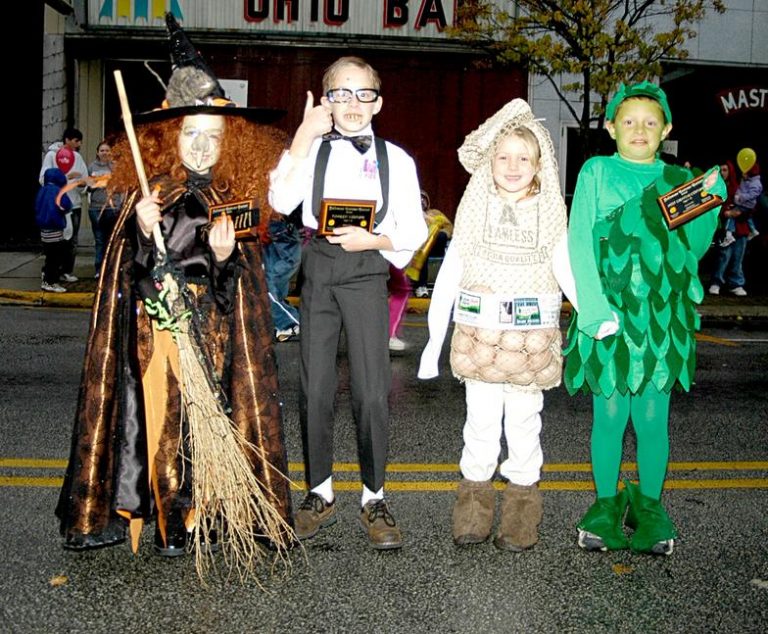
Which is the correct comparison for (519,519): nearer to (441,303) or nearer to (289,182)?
(441,303)

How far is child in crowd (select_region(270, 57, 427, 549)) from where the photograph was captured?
4230mm

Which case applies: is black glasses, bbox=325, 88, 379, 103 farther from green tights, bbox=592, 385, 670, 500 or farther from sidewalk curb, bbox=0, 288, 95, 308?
sidewalk curb, bbox=0, 288, 95, 308

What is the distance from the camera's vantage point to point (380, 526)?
14.3 ft

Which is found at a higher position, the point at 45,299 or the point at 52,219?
the point at 52,219

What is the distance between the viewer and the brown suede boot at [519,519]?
4.33 meters

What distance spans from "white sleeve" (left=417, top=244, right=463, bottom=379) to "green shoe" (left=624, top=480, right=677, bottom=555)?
39.8 inches

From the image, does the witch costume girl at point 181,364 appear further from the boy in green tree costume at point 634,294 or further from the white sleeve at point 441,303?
the boy in green tree costume at point 634,294

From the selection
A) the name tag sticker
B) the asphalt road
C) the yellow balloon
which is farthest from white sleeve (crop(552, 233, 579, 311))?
the yellow balloon

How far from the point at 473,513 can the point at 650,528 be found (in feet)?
2.34

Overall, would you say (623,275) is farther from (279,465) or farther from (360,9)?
(360,9)

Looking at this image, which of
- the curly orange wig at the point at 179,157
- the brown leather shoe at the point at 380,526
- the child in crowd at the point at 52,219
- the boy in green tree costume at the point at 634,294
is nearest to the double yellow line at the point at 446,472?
the brown leather shoe at the point at 380,526

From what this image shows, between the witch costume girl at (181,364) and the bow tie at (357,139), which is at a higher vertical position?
the bow tie at (357,139)

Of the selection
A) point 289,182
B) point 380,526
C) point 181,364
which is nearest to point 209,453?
point 181,364

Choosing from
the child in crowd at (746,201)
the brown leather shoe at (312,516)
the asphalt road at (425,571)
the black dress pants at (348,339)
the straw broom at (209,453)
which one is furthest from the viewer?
the child in crowd at (746,201)
